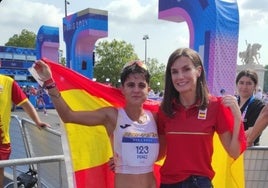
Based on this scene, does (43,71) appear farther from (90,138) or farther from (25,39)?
(25,39)

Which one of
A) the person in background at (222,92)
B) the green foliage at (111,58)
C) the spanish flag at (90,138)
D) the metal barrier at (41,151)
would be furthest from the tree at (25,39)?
the spanish flag at (90,138)

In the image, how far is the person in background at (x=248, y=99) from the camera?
407cm

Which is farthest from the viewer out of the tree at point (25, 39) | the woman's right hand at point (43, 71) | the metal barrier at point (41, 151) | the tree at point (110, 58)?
the tree at point (25, 39)

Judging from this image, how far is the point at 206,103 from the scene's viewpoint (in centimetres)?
240

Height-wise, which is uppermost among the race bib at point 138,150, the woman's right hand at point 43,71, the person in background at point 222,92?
the woman's right hand at point 43,71

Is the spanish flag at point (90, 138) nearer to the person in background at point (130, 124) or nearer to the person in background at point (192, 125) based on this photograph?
the person in background at point (130, 124)

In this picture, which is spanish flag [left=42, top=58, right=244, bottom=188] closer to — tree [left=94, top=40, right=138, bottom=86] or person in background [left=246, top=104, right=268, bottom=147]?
person in background [left=246, top=104, right=268, bottom=147]

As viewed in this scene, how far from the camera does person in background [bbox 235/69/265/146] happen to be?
4070mm

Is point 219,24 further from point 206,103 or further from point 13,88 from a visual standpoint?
point 206,103

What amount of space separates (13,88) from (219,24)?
840 cm

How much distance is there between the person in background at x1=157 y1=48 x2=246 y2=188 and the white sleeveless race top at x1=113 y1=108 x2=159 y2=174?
140 mm

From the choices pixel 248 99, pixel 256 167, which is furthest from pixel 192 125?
pixel 248 99

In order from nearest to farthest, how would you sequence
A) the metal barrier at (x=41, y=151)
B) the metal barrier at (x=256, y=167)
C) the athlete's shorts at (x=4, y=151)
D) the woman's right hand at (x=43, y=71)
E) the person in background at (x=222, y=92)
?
the woman's right hand at (x=43, y=71), the metal barrier at (x=41, y=151), the metal barrier at (x=256, y=167), the athlete's shorts at (x=4, y=151), the person in background at (x=222, y=92)

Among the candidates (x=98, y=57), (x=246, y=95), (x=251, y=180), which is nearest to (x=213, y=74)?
(x=246, y=95)
